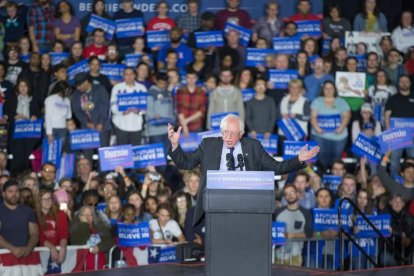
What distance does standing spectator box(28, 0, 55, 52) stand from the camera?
57.3ft

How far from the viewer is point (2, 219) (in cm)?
1264

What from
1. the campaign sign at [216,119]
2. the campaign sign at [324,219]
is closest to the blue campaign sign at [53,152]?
the campaign sign at [216,119]

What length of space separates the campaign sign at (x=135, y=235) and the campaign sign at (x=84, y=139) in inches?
111

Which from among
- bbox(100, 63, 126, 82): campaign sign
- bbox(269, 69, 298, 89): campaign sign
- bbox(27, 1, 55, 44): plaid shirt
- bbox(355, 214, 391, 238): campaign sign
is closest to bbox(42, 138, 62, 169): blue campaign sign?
bbox(100, 63, 126, 82): campaign sign

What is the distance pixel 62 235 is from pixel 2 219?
Answer: 766mm

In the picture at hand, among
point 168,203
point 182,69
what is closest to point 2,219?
point 168,203

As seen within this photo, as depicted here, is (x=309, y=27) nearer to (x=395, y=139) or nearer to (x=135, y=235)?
(x=395, y=139)

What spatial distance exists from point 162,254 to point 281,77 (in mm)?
4445

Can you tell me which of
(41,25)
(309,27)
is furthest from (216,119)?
(41,25)

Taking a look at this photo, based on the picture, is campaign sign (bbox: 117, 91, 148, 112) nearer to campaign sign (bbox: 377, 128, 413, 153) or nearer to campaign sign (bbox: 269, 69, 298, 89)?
campaign sign (bbox: 269, 69, 298, 89)

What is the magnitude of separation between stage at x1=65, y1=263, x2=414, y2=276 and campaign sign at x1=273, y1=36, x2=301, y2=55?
582 centimetres

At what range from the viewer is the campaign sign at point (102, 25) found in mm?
17359

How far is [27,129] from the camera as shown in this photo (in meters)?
15.9

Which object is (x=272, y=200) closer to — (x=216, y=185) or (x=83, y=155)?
(x=216, y=185)
